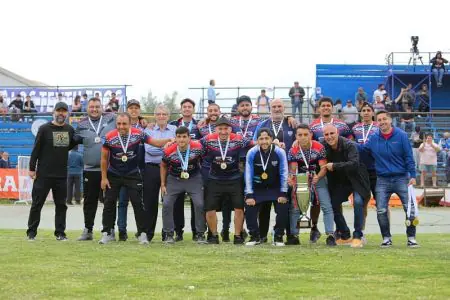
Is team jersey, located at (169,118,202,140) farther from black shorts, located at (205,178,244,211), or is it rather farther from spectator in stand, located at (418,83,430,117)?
spectator in stand, located at (418,83,430,117)

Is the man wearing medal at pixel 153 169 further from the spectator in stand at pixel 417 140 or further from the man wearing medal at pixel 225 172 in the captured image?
the spectator in stand at pixel 417 140

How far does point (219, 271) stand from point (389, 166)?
4.00 m

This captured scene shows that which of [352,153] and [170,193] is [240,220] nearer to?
[170,193]

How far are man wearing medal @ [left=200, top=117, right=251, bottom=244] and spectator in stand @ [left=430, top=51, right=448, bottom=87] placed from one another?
2592cm

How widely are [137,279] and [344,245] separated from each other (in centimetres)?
464

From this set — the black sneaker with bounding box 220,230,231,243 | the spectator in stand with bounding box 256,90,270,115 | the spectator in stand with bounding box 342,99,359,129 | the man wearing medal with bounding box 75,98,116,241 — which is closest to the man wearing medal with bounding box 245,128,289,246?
the black sneaker with bounding box 220,230,231,243

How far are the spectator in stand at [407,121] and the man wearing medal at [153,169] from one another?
19.2 m

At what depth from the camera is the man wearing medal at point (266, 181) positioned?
12719 millimetres

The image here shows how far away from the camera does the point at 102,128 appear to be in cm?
1382

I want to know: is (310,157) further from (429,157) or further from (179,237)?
(429,157)

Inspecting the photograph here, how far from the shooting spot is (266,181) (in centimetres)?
1280

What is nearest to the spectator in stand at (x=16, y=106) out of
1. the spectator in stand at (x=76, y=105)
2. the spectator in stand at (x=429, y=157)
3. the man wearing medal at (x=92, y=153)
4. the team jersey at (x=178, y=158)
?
the spectator in stand at (x=76, y=105)

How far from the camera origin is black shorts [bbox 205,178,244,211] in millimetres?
13078

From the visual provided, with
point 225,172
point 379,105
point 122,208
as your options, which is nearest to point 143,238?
point 122,208
